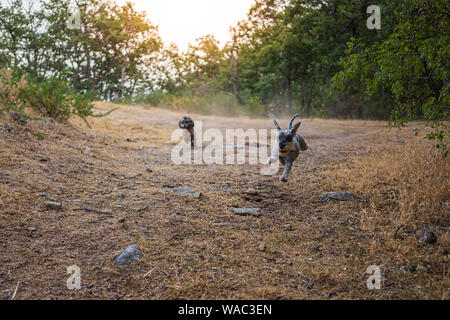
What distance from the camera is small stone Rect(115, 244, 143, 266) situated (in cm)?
282

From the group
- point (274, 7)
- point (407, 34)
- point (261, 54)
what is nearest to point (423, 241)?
point (407, 34)

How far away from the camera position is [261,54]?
24.3m

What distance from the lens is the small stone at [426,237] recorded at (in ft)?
10.4

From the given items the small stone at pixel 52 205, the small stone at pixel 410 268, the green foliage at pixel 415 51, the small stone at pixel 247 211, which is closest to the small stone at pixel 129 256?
the small stone at pixel 52 205

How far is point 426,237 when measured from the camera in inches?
126

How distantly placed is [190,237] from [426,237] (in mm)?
2390

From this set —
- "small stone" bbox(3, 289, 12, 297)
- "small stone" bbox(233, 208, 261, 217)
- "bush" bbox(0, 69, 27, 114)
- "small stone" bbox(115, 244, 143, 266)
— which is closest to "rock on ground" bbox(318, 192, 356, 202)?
"small stone" bbox(233, 208, 261, 217)

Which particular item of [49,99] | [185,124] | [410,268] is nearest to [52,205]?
[410,268]

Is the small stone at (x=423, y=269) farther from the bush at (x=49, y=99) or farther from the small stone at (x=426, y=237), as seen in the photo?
the bush at (x=49, y=99)

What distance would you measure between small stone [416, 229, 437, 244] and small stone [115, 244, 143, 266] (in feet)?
9.14

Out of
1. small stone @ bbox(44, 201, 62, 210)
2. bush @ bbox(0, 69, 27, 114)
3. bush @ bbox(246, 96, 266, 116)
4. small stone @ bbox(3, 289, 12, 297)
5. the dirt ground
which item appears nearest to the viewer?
small stone @ bbox(3, 289, 12, 297)

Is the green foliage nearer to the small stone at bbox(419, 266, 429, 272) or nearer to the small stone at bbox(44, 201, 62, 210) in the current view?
the small stone at bbox(419, 266, 429, 272)

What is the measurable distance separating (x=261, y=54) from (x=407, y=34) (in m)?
21.3

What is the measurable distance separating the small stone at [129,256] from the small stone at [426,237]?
2.79 m
